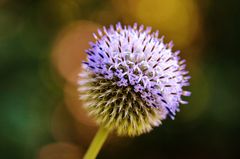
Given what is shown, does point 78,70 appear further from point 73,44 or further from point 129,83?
point 129,83

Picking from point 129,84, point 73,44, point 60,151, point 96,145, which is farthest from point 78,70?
point 96,145

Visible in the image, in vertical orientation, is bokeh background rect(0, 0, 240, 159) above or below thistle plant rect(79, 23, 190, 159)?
above

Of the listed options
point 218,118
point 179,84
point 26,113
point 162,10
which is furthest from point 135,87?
point 162,10

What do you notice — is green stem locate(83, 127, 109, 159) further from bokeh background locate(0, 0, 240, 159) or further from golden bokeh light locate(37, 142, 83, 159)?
golden bokeh light locate(37, 142, 83, 159)

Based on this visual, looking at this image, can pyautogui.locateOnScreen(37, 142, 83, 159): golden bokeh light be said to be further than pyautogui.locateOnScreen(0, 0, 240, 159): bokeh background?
No

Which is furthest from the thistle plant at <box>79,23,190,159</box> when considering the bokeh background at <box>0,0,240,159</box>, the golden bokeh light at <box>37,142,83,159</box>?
the golden bokeh light at <box>37,142,83,159</box>

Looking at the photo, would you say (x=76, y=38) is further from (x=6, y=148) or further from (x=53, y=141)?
(x=6, y=148)
